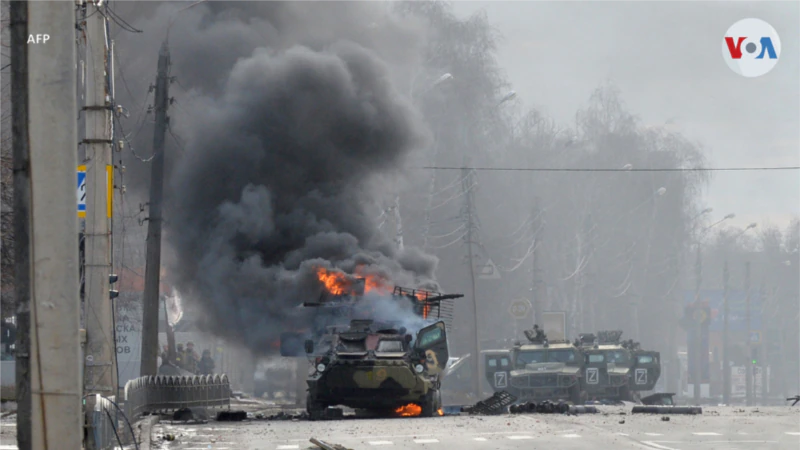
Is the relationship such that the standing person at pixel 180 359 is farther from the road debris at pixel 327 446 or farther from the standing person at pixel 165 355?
the road debris at pixel 327 446

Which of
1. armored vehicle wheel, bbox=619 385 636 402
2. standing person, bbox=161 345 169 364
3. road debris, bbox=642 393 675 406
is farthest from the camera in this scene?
standing person, bbox=161 345 169 364

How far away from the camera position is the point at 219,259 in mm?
28359

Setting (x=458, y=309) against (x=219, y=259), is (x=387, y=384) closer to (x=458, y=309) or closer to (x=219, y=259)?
(x=219, y=259)

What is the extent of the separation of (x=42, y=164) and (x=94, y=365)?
9.48 metres

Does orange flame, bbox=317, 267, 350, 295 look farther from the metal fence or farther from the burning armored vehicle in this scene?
the metal fence

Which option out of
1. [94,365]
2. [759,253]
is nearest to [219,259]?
[94,365]

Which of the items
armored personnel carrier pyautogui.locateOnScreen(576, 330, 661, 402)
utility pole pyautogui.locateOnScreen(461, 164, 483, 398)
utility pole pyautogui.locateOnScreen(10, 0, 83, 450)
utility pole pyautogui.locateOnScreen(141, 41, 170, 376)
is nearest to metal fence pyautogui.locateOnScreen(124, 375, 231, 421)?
utility pole pyautogui.locateOnScreen(141, 41, 170, 376)

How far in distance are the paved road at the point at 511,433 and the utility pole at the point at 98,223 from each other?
1.56m

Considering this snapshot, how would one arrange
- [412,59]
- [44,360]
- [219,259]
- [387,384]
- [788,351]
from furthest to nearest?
[788,351], [412,59], [219,259], [387,384], [44,360]

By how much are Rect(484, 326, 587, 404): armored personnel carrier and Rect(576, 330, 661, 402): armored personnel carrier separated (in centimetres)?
49

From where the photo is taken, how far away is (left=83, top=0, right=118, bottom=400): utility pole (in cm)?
1878

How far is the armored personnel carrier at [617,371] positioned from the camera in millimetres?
34062

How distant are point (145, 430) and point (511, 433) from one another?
5.54m

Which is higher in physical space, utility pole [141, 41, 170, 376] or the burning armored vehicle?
utility pole [141, 41, 170, 376]
